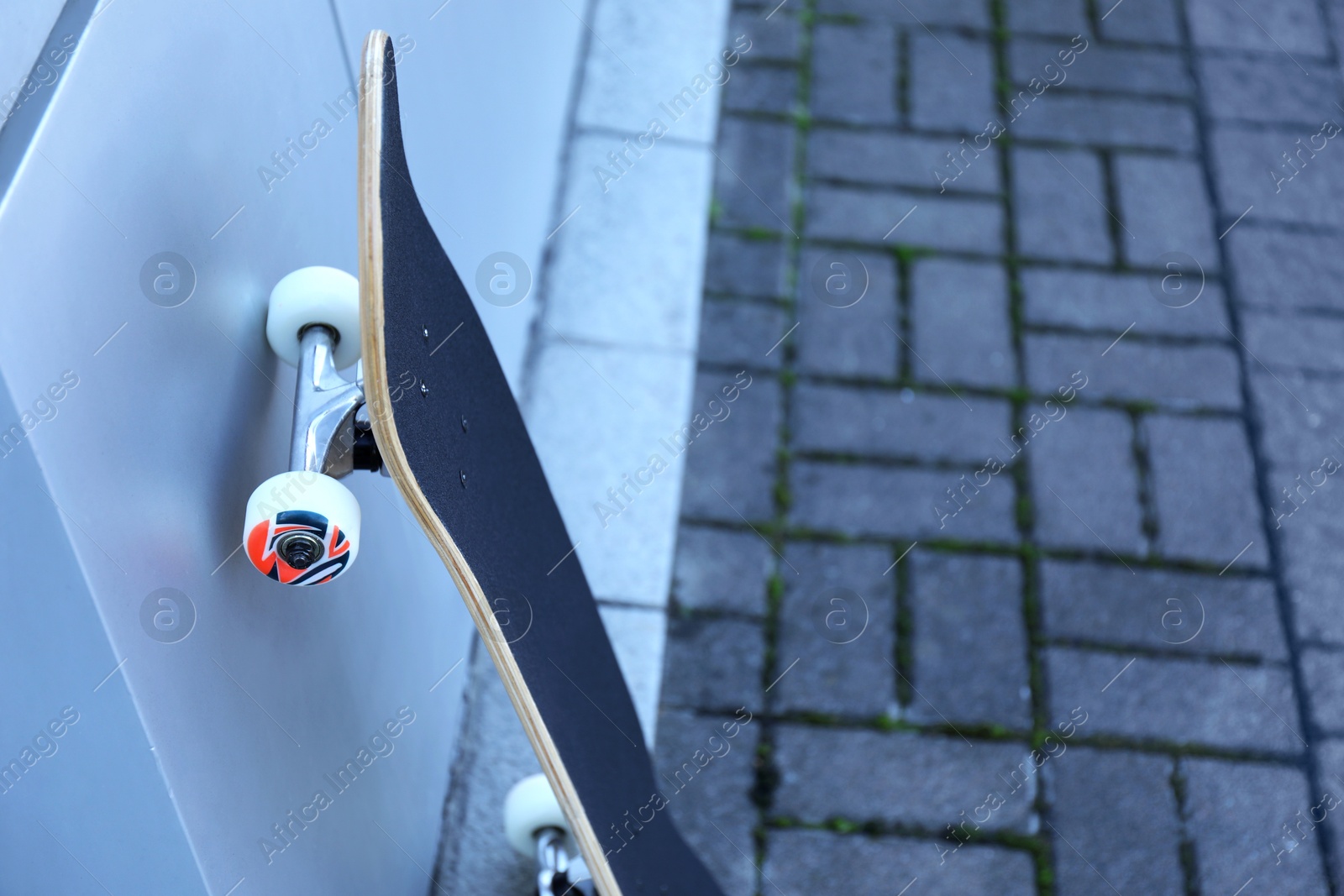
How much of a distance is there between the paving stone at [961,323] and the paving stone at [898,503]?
309mm

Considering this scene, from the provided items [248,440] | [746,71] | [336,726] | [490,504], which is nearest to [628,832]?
[336,726]

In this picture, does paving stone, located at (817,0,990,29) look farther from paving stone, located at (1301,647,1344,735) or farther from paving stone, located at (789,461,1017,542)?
paving stone, located at (1301,647,1344,735)

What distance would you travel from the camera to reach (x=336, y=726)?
55.9 inches

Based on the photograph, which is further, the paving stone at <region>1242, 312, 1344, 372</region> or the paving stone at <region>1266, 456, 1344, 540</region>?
the paving stone at <region>1242, 312, 1344, 372</region>

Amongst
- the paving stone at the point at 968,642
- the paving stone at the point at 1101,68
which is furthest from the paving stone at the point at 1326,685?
the paving stone at the point at 1101,68

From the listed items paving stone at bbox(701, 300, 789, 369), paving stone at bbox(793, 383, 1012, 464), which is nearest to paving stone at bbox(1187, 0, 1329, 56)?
paving stone at bbox(793, 383, 1012, 464)

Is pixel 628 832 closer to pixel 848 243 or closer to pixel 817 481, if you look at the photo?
pixel 817 481

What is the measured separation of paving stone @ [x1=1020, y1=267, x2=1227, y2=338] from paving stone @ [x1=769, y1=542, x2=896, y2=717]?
889 millimetres

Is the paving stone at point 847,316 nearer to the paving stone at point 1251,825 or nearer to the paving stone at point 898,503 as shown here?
the paving stone at point 898,503

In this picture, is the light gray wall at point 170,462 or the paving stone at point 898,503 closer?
the light gray wall at point 170,462

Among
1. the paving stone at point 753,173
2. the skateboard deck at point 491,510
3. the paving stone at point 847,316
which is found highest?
the skateboard deck at point 491,510

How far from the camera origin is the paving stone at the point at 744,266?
302 centimetres

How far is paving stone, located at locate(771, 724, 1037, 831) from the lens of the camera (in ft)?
7.50

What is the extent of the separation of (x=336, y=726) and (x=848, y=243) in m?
2.11
